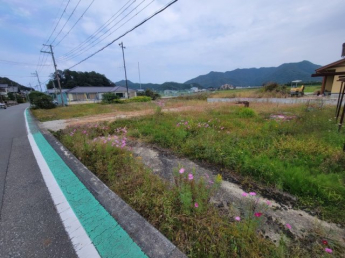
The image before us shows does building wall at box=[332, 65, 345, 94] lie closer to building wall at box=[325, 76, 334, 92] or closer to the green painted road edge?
building wall at box=[325, 76, 334, 92]

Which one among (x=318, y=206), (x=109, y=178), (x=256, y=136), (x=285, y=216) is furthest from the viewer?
(x=256, y=136)

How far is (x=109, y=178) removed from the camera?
2250 millimetres

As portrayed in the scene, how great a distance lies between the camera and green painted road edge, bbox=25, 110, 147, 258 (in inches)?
45.2

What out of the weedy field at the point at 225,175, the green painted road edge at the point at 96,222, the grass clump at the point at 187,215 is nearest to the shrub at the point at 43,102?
the weedy field at the point at 225,175

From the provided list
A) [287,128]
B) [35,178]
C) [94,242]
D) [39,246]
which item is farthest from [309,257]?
[287,128]

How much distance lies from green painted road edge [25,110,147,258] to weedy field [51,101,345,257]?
292 millimetres

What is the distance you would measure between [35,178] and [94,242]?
Answer: 6.25 ft

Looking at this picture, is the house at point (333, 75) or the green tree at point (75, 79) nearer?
the house at point (333, 75)

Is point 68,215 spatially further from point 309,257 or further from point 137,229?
point 309,257

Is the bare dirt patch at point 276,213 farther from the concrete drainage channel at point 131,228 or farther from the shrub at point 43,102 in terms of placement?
the shrub at point 43,102

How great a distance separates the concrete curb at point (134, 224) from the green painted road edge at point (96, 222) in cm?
4

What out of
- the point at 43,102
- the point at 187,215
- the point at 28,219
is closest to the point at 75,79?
the point at 43,102

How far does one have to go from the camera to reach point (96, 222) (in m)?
1.42

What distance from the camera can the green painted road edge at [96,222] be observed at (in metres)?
1.15
